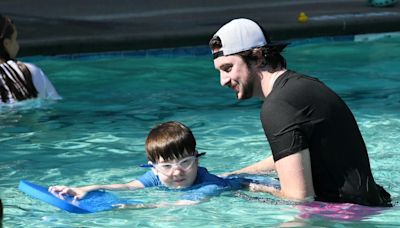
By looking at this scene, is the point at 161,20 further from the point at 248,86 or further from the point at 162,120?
the point at 248,86

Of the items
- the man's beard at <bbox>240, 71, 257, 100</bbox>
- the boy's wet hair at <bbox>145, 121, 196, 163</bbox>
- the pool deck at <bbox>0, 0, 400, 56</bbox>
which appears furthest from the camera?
the pool deck at <bbox>0, 0, 400, 56</bbox>

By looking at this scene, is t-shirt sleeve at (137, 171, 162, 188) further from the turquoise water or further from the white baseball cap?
the white baseball cap

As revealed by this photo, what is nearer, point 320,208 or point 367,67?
point 320,208

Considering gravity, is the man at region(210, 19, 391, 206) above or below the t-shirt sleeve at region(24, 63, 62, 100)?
above

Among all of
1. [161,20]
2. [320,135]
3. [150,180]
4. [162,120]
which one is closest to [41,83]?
[162,120]

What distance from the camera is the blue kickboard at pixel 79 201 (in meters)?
5.57

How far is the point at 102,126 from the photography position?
899 centimetres

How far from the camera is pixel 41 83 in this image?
9.37m

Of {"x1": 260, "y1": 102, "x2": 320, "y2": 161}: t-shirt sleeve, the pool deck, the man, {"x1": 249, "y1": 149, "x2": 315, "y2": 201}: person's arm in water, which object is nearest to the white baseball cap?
the man

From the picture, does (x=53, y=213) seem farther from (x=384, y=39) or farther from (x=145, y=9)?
(x=145, y=9)

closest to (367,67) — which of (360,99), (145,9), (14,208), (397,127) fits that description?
(360,99)

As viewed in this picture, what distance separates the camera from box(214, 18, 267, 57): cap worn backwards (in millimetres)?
5223

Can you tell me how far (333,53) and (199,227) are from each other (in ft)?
22.8

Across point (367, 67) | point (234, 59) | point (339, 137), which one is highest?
point (234, 59)
